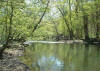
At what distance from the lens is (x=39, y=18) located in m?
22.7

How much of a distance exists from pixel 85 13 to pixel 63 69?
99.0ft

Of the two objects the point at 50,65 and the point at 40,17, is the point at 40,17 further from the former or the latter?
the point at 50,65

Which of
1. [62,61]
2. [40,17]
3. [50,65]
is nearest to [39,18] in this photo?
[40,17]

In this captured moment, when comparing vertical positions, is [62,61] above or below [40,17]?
below

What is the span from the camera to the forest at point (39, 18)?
13399 millimetres

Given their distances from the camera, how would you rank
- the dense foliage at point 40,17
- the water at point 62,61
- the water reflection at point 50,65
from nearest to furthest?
the water reflection at point 50,65
the water at point 62,61
the dense foliage at point 40,17

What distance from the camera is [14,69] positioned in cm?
956

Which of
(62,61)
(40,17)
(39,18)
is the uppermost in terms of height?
(40,17)

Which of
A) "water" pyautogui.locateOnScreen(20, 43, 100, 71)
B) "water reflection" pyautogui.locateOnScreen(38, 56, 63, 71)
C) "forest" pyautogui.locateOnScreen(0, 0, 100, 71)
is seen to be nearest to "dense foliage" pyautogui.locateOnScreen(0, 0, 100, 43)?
"forest" pyautogui.locateOnScreen(0, 0, 100, 71)

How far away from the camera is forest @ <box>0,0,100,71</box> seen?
44.0 ft

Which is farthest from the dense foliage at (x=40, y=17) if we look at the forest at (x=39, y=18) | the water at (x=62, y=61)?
the water at (x=62, y=61)

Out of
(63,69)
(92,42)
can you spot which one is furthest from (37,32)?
(92,42)

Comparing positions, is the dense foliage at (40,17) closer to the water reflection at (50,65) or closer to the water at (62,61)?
the water at (62,61)

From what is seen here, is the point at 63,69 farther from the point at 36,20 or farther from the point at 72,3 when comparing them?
the point at 72,3
